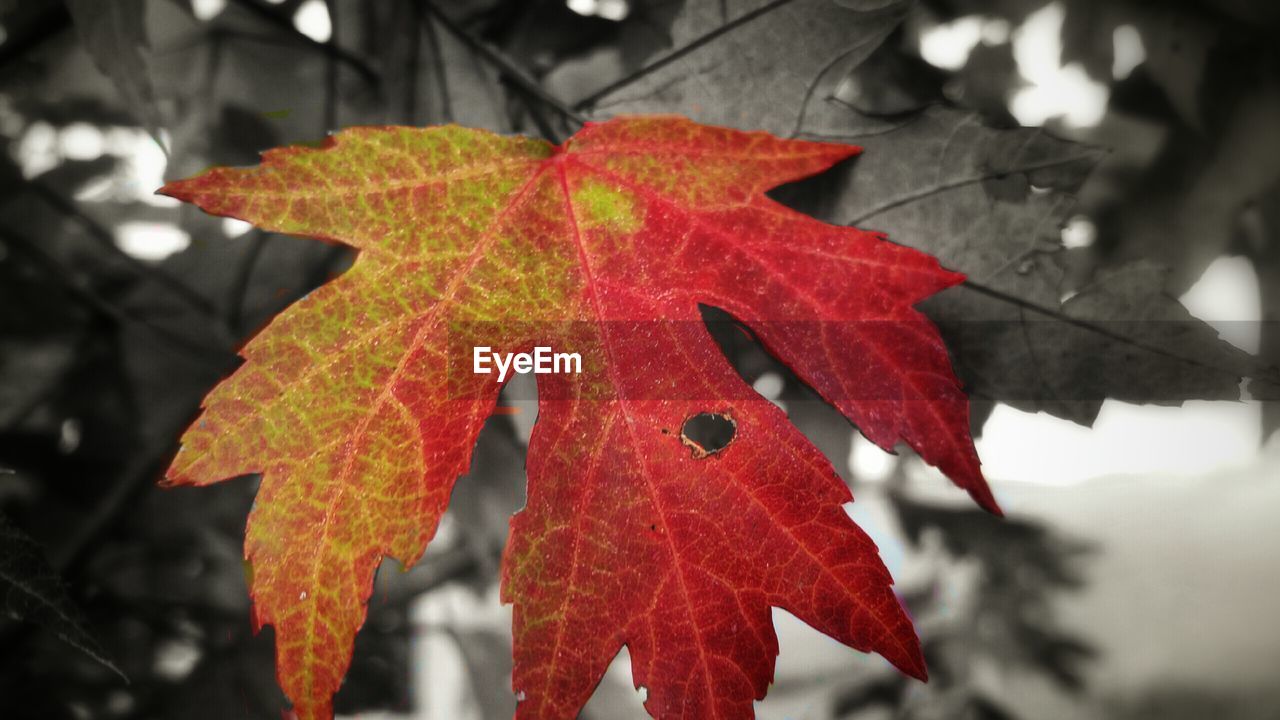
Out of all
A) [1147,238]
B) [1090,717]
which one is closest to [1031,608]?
[1090,717]

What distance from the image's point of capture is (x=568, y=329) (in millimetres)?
243

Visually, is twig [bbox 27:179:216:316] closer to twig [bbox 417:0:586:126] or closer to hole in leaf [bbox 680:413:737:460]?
twig [bbox 417:0:586:126]

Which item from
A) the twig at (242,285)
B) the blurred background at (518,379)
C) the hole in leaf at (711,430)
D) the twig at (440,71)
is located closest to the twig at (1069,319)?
the blurred background at (518,379)

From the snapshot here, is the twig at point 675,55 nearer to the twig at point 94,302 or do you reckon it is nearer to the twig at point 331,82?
the twig at point 331,82

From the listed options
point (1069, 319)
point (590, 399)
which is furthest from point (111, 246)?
point (1069, 319)

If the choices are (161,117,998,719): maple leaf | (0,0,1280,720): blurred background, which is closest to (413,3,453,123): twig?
(0,0,1280,720): blurred background

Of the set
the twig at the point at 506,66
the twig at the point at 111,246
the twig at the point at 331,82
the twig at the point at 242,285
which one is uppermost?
the twig at the point at 506,66

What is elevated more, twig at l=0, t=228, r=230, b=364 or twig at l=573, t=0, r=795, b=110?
twig at l=573, t=0, r=795, b=110

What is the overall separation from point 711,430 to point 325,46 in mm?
313

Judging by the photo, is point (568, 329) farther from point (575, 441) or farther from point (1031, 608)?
point (1031, 608)

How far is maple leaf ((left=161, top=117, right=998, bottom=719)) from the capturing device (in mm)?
218

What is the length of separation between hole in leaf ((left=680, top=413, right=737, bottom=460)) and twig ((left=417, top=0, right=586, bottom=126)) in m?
0.15

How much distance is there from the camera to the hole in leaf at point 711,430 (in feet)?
0.83

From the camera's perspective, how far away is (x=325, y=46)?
394 mm
